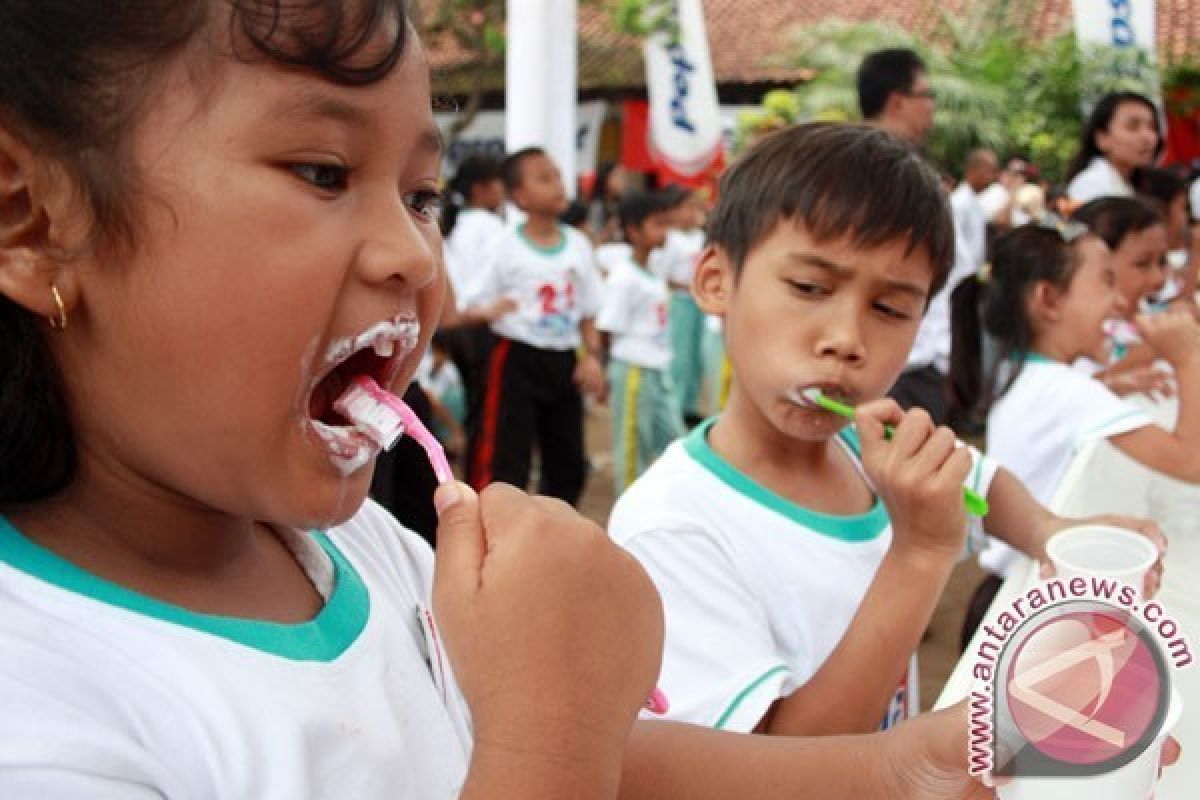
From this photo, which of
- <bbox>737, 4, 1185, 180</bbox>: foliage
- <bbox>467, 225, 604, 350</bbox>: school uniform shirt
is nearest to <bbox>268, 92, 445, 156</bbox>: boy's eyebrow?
<bbox>467, 225, 604, 350</bbox>: school uniform shirt

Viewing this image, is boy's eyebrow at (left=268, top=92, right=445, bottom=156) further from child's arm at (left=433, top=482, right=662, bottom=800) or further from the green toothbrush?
the green toothbrush

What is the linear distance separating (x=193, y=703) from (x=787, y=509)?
80 cm

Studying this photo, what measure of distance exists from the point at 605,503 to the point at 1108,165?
2542 millimetres

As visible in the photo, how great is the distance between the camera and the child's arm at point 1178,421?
83.7 inches

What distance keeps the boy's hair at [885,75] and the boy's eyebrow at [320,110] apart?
12.0 feet

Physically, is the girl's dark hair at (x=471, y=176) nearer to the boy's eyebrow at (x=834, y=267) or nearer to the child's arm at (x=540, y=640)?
the boy's eyebrow at (x=834, y=267)

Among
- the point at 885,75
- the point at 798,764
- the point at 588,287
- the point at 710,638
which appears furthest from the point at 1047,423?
the point at 588,287

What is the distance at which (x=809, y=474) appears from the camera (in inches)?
56.8

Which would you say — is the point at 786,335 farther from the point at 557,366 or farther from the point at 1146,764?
the point at 557,366

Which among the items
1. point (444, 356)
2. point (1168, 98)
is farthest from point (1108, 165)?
point (1168, 98)

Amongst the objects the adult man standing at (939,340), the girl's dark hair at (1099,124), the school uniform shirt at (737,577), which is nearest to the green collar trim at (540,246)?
the adult man standing at (939,340)

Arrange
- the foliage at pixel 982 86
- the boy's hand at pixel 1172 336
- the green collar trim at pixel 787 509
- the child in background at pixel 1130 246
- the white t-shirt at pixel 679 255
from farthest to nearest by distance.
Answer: the foliage at pixel 982 86
the white t-shirt at pixel 679 255
the child in background at pixel 1130 246
the boy's hand at pixel 1172 336
the green collar trim at pixel 787 509

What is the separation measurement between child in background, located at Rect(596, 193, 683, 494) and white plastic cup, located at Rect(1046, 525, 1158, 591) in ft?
12.0

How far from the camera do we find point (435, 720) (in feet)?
2.73
